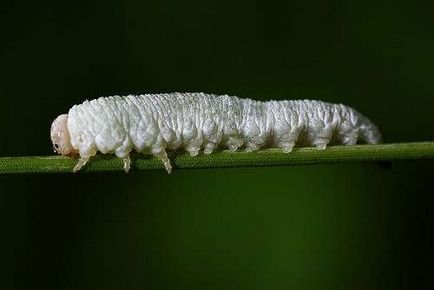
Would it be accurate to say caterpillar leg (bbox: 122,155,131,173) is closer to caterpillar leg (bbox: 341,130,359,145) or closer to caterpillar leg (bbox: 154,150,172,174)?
caterpillar leg (bbox: 154,150,172,174)

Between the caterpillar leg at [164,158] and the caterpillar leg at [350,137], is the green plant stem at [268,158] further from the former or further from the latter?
the caterpillar leg at [350,137]

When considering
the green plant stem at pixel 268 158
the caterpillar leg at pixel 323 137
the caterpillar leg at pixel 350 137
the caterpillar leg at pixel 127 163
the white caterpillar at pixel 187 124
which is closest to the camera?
the green plant stem at pixel 268 158

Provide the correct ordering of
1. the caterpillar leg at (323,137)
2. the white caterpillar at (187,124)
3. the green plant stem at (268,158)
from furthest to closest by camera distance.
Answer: the caterpillar leg at (323,137), the white caterpillar at (187,124), the green plant stem at (268,158)

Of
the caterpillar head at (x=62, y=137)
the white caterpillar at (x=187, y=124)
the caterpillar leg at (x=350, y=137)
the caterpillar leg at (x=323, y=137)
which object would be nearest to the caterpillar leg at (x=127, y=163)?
the white caterpillar at (x=187, y=124)

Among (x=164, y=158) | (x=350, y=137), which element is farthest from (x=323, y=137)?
(x=164, y=158)

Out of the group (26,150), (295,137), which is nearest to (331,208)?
(295,137)

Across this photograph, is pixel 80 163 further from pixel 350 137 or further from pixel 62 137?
pixel 350 137
